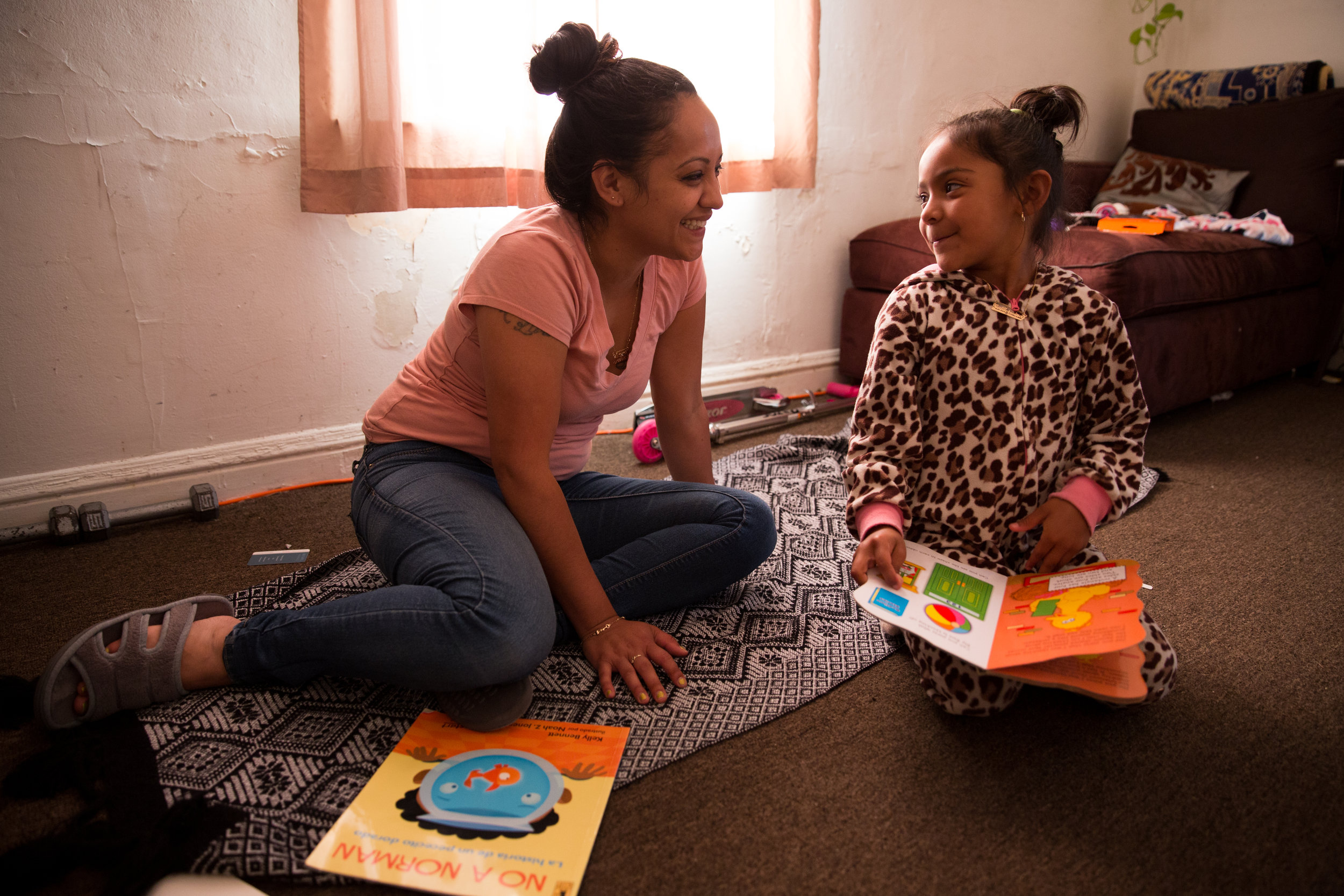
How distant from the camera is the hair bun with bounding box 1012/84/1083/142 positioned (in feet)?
3.37

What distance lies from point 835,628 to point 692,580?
23 cm

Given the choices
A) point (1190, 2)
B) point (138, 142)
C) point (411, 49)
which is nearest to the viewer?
point (138, 142)

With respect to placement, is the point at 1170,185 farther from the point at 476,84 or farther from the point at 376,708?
the point at 376,708

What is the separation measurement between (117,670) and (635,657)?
623 mm

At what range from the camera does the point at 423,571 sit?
957 millimetres

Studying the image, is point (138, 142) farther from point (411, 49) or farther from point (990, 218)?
point (990, 218)

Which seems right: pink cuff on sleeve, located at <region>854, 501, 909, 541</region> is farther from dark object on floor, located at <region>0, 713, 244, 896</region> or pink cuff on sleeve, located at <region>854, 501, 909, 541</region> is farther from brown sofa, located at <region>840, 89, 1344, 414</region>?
brown sofa, located at <region>840, 89, 1344, 414</region>

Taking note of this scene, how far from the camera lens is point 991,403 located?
103 cm

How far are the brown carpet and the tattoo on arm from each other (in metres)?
0.54

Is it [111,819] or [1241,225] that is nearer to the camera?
[111,819]

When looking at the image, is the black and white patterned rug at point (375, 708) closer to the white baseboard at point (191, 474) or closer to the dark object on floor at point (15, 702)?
the dark object on floor at point (15, 702)

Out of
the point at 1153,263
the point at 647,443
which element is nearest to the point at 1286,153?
the point at 1153,263

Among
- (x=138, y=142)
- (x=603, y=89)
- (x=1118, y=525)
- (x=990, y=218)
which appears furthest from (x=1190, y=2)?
(x=138, y=142)

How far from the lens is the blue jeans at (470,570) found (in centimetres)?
91
